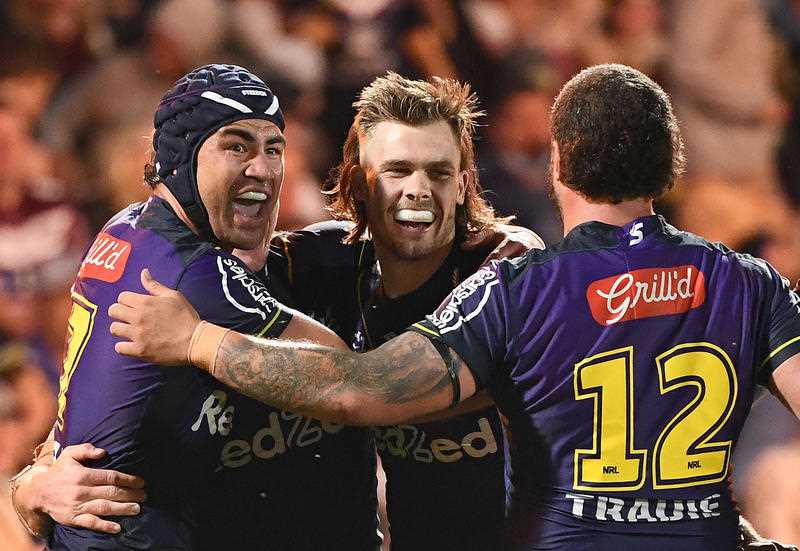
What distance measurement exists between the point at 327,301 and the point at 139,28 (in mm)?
3487

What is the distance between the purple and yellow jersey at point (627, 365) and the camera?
2.52 metres

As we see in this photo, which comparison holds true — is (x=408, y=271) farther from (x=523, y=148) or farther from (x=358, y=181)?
(x=523, y=148)

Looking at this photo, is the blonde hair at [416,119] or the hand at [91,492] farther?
the blonde hair at [416,119]

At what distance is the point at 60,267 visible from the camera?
6.37m

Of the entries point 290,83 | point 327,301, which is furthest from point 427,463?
point 290,83

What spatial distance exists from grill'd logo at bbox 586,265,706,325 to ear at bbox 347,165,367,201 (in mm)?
1433

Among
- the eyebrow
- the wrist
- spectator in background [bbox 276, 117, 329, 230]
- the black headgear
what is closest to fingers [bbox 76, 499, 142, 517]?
the wrist

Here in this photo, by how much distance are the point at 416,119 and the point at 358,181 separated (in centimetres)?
32

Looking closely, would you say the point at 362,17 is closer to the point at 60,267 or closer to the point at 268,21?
the point at 268,21

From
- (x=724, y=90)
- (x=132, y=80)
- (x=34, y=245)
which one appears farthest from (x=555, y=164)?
(x=724, y=90)

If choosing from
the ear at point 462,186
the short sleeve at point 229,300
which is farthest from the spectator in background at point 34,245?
the short sleeve at point 229,300

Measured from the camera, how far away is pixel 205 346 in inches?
98.8

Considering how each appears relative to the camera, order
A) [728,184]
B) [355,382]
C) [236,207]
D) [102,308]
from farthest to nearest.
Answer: [728,184]
[236,207]
[102,308]
[355,382]

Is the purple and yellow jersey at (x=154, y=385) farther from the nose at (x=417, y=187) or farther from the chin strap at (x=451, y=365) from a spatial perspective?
the nose at (x=417, y=187)
